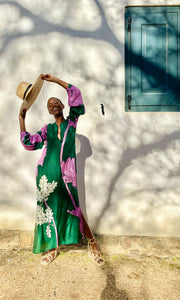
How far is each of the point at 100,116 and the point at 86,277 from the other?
1773 mm

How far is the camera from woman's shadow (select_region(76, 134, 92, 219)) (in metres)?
3.18

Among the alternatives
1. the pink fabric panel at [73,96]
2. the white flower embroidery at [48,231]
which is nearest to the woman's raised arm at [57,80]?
the pink fabric panel at [73,96]

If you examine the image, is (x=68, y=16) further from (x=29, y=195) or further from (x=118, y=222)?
(x=118, y=222)

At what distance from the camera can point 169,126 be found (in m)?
3.09

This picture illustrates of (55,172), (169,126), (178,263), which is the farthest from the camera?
(169,126)

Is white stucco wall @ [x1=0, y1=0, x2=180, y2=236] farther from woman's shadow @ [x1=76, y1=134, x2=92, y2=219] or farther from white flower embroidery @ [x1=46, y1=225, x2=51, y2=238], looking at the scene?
white flower embroidery @ [x1=46, y1=225, x2=51, y2=238]

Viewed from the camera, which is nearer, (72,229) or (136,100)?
(72,229)

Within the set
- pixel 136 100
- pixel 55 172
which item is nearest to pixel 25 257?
pixel 55 172

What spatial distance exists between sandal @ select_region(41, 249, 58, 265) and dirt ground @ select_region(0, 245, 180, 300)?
0.05m

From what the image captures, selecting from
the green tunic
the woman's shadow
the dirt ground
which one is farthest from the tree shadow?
the woman's shadow

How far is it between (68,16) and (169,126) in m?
1.80

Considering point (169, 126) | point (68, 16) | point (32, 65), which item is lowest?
point (169, 126)

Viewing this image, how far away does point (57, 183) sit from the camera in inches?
104

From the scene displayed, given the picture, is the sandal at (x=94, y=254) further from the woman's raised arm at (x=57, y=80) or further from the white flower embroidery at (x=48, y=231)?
→ the woman's raised arm at (x=57, y=80)
